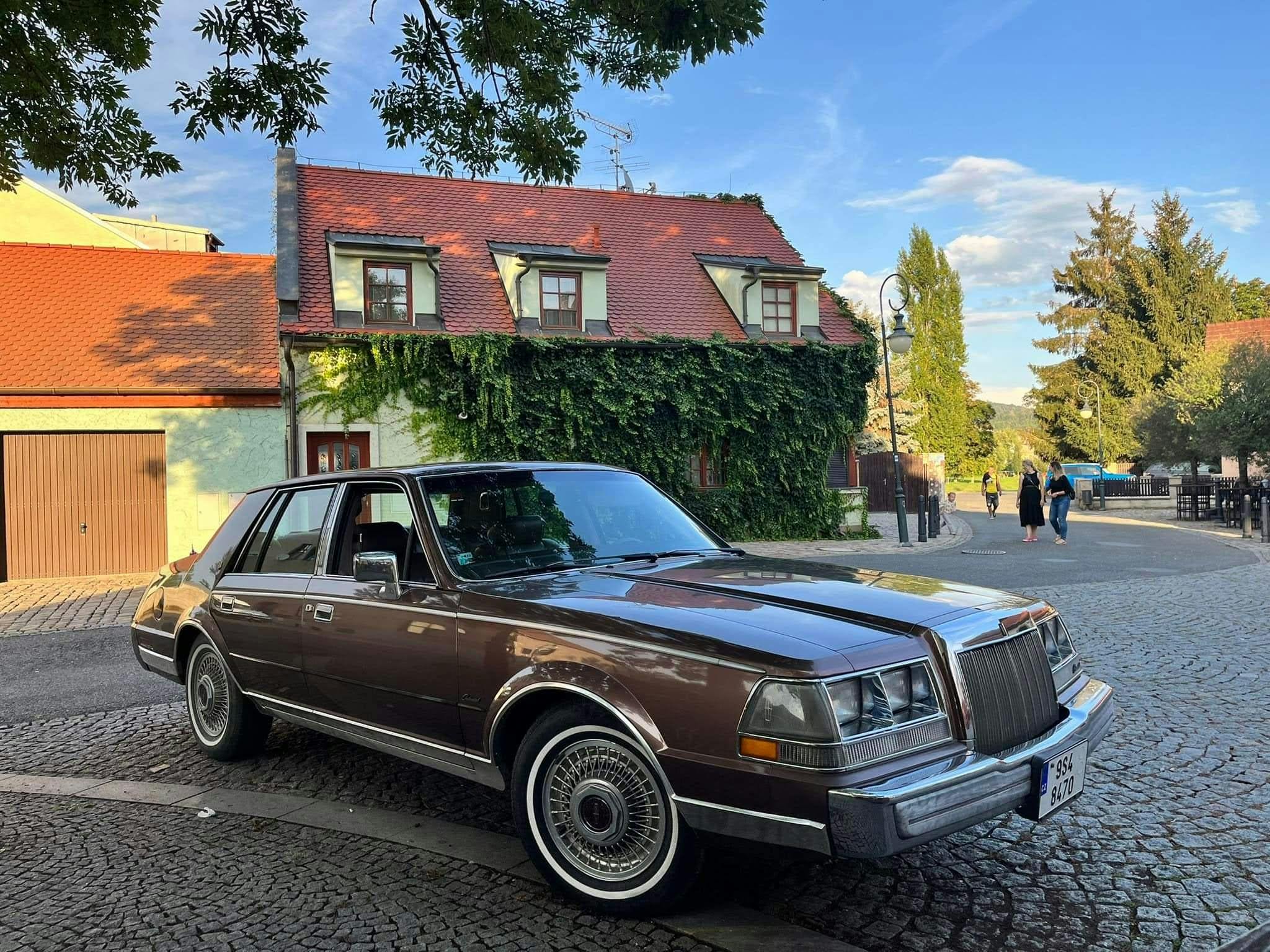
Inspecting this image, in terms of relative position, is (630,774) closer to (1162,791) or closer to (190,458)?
(1162,791)

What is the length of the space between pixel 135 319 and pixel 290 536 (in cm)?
1710

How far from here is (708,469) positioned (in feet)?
71.6

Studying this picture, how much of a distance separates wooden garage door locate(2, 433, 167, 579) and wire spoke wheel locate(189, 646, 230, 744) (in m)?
13.7

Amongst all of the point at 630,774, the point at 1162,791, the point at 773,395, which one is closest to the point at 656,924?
the point at 630,774

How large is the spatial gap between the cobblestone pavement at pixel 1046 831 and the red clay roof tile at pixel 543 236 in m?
14.2

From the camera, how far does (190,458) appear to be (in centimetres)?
1772


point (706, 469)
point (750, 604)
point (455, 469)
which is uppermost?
point (706, 469)

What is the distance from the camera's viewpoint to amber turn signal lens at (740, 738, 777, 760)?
277cm

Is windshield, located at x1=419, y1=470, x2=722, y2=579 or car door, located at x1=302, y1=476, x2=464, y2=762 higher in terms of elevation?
windshield, located at x1=419, y1=470, x2=722, y2=579

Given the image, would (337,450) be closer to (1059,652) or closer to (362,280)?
(362,280)

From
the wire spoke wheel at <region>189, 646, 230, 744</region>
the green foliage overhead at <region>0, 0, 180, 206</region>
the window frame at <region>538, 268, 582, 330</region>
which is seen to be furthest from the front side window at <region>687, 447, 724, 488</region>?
the wire spoke wheel at <region>189, 646, 230, 744</region>

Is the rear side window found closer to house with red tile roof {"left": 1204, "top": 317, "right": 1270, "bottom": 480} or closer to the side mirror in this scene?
the side mirror

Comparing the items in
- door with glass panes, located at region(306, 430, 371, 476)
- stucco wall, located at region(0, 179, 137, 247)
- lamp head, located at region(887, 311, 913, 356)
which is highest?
stucco wall, located at region(0, 179, 137, 247)

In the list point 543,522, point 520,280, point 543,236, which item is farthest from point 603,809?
point 543,236
